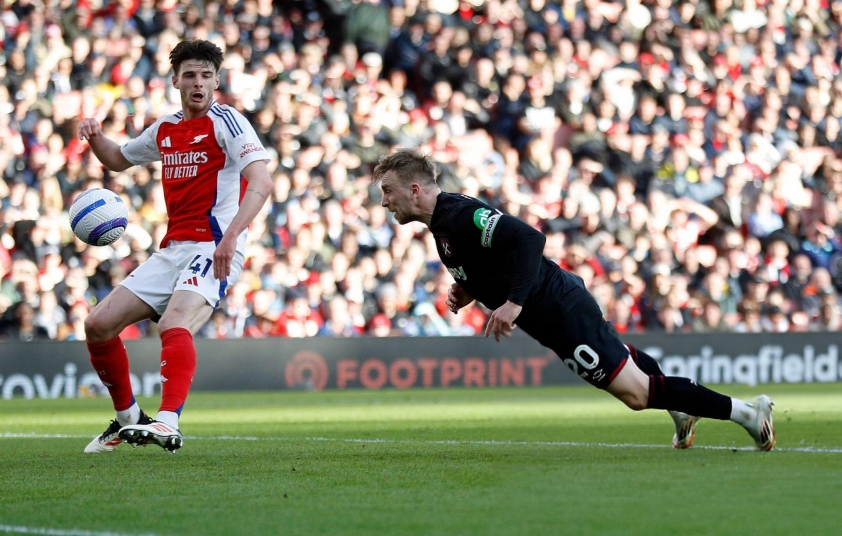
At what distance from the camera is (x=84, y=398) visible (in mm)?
15102

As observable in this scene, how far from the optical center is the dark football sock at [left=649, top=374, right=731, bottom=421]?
6836mm

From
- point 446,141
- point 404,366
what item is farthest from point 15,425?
point 446,141

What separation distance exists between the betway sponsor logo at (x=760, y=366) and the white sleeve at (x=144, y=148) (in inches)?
415

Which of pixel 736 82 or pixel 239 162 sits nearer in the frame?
pixel 239 162

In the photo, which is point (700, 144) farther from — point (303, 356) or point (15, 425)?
point (15, 425)

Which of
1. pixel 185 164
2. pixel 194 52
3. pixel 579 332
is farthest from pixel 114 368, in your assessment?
pixel 579 332

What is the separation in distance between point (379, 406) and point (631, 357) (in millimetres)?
6545

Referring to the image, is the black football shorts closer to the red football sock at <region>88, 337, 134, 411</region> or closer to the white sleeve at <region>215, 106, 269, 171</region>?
the white sleeve at <region>215, 106, 269, 171</region>

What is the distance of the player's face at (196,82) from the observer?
7.54m

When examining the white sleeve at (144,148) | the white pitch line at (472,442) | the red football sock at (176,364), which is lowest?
the white pitch line at (472,442)

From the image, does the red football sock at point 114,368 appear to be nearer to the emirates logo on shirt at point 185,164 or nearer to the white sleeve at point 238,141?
the emirates logo on shirt at point 185,164

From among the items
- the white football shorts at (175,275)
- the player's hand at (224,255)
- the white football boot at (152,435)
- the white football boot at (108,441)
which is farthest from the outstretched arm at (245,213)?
the white football boot at (108,441)

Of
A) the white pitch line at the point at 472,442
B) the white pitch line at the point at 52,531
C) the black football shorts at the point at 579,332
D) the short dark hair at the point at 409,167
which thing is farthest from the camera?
the white pitch line at the point at 472,442

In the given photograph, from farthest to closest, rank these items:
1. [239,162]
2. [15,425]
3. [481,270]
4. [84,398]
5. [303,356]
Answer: [303,356]
[84,398]
[15,425]
[239,162]
[481,270]
